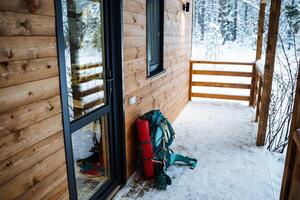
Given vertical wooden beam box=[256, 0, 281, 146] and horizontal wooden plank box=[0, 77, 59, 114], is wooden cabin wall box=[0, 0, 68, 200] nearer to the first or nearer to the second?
horizontal wooden plank box=[0, 77, 59, 114]

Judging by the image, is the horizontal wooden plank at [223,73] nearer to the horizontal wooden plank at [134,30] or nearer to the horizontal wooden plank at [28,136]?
the horizontal wooden plank at [134,30]

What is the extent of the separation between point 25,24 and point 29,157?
635 mm

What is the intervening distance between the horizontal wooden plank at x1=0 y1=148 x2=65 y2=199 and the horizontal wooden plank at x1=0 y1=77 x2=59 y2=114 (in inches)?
13.3

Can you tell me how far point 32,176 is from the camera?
132 centimetres

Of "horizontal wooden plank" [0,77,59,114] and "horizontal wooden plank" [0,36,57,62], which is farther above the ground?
"horizontal wooden plank" [0,36,57,62]

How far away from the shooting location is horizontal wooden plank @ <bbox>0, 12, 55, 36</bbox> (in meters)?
1.10

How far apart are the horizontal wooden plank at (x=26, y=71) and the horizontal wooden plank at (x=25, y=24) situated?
13 centimetres

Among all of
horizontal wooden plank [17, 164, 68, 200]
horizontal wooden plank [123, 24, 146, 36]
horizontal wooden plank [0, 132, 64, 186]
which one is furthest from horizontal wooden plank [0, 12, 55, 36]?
horizontal wooden plank [123, 24, 146, 36]

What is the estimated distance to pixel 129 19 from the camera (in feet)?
7.74

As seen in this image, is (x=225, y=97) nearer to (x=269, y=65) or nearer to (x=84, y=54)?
(x=269, y=65)

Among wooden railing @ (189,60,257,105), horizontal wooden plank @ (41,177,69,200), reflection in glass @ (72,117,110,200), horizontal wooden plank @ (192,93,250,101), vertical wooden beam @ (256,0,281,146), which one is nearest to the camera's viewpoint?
horizontal wooden plank @ (41,177,69,200)

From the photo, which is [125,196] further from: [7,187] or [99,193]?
[7,187]

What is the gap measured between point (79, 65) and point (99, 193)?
1.12 metres

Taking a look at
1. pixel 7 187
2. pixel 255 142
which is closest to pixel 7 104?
pixel 7 187
